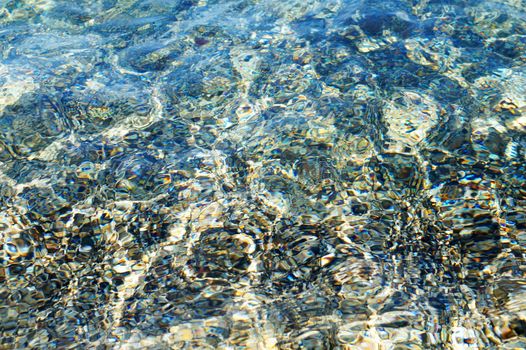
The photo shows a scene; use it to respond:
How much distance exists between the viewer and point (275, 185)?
11.7ft

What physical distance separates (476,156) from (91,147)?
346 centimetres

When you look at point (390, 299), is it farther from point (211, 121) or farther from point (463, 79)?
point (463, 79)

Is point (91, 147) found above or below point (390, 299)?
above

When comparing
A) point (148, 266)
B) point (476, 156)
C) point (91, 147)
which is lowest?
point (476, 156)

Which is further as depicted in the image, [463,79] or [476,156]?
[463,79]

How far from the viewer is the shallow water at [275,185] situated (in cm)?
265

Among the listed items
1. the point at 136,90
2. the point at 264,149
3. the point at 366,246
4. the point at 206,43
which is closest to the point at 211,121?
the point at 264,149

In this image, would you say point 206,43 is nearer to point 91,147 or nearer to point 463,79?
point 91,147

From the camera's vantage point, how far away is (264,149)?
389cm

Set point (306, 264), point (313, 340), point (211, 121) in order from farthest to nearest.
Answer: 1. point (211, 121)
2. point (306, 264)
3. point (313, 340)

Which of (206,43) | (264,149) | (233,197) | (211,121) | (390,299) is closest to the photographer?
(390,299)

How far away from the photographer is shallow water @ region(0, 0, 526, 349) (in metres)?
2.65

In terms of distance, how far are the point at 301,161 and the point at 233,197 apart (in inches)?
27.1

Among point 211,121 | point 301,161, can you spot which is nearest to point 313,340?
point 301,161
